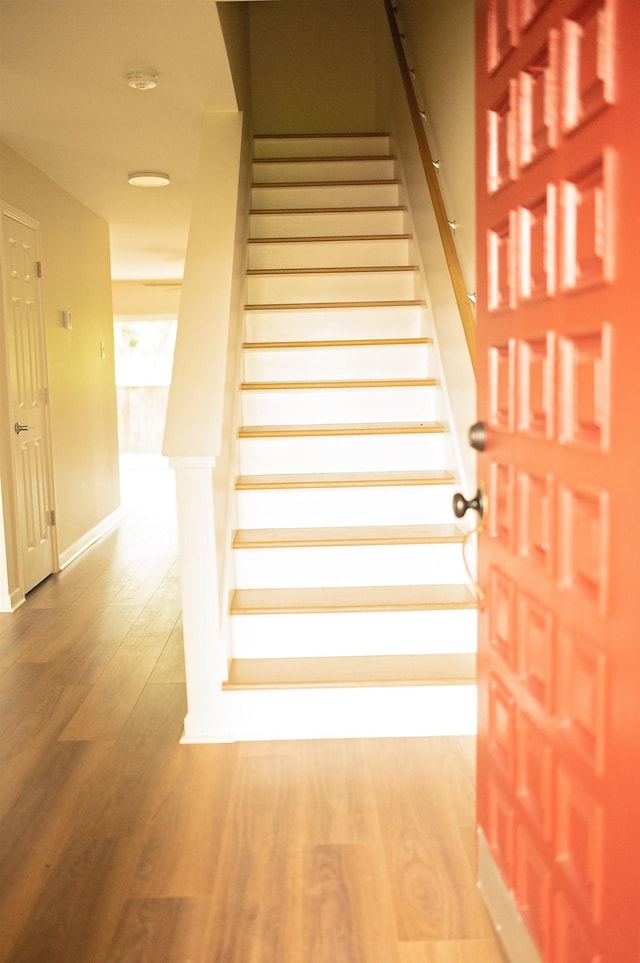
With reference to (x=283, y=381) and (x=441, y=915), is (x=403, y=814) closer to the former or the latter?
(x=441, y=915)

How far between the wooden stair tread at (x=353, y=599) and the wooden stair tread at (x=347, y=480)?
1.38 feet

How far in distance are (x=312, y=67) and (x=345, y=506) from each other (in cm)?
433

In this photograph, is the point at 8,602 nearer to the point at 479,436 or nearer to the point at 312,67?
the point at 479,436

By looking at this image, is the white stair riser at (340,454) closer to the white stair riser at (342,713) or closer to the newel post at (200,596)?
the newel post at (200,596)

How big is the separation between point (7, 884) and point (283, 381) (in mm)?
2518

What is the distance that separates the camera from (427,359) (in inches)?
155

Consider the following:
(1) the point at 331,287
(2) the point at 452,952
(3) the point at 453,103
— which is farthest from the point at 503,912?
(1) the point at 331,287

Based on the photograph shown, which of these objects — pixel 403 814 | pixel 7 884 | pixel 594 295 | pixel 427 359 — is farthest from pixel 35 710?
pixel 594 295

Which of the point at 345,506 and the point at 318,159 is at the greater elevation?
the point at 318,159

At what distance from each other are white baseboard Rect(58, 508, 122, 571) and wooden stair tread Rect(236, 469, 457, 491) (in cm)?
232

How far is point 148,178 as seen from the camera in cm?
515

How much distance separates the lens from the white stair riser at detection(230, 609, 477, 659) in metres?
2.92

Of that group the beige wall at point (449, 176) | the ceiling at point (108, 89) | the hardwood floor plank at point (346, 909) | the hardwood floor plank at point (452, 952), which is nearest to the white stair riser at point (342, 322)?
the beige wall at point (449, 176)

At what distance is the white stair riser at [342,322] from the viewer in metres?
4.13
